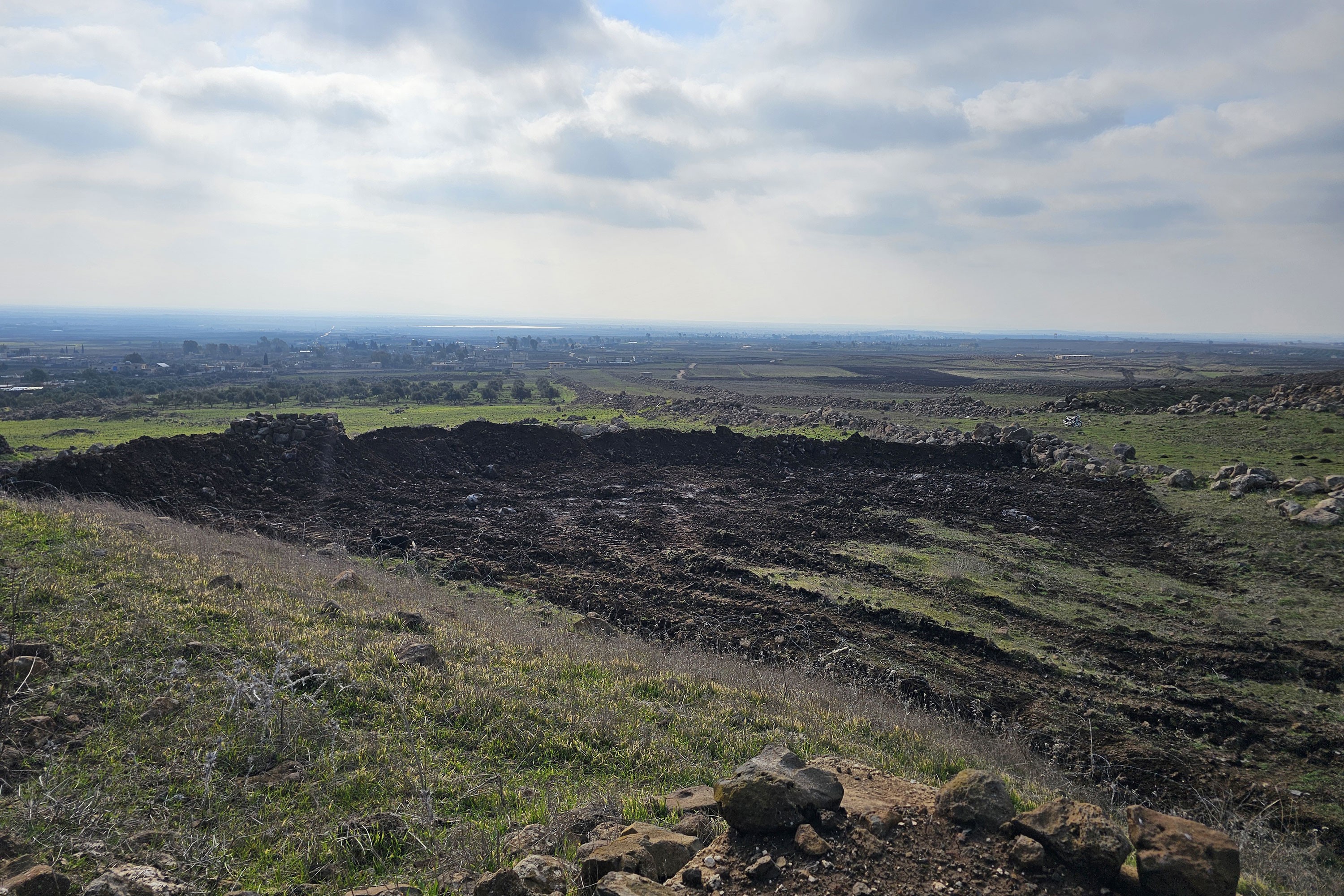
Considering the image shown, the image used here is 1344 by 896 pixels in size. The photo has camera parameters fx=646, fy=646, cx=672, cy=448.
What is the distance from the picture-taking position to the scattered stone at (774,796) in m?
4.27

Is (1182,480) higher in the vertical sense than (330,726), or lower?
higher

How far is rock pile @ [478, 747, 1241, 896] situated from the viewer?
3807mm

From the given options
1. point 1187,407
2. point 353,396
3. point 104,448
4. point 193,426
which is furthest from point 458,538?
point 353,396

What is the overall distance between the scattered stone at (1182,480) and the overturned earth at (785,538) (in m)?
0.89

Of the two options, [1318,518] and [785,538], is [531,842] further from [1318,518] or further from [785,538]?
[1318,518]

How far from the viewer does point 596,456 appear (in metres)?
25.0

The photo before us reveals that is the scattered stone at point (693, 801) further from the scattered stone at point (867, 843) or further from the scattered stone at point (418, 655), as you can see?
the scattered stone at point (418, 655)

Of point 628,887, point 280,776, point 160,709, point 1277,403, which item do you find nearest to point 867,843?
point 628,887

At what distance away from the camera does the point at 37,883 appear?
3.50 metres

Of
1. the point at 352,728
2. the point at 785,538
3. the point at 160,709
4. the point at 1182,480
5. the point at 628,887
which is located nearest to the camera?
the point at 628,887

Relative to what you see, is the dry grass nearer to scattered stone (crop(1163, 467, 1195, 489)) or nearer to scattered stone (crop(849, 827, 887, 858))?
scattered stone (crop(849, 827, 887, 858))

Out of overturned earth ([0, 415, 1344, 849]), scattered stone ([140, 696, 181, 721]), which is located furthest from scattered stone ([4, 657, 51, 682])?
overturned earth ([0, 415, 1344, 849])

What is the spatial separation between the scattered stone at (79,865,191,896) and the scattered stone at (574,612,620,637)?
6.57 meters

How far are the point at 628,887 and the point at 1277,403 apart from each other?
125 feet
